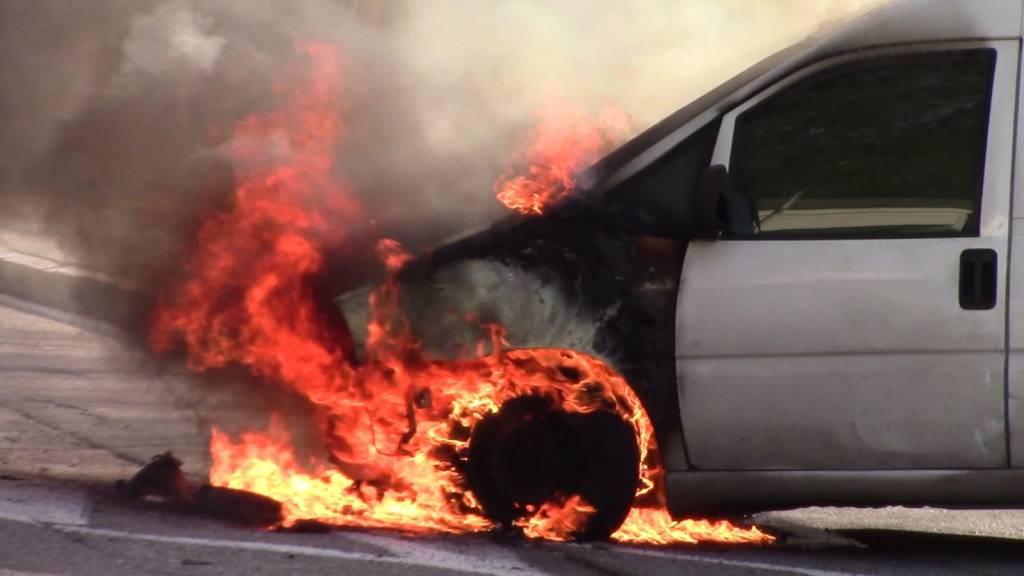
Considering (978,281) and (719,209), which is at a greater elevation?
(719,209)

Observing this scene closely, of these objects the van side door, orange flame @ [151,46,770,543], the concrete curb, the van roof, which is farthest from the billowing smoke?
the van side door

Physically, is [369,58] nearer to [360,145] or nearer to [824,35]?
[360,145]

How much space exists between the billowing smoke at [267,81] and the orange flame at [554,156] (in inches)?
14.1

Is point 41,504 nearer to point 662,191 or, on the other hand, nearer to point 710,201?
point 662,191

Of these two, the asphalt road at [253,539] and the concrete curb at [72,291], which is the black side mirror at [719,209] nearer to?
the asphalt road at [253,539]

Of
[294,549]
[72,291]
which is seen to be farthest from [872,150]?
[72,291]

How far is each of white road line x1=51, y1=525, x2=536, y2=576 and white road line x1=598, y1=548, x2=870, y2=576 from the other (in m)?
0.60

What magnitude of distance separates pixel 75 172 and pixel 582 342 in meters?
3.28

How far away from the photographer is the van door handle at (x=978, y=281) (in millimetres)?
5625

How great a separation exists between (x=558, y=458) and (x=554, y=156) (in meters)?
1.07

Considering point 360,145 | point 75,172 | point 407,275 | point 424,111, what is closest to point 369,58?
point 424,111

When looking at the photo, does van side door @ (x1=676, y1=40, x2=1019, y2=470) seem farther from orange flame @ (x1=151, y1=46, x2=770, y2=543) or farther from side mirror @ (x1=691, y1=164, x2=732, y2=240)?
orange flame @ (x1=151, y1=46, x2=770, y2=543)

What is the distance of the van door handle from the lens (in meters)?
5.62

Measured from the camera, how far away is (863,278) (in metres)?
5.67
